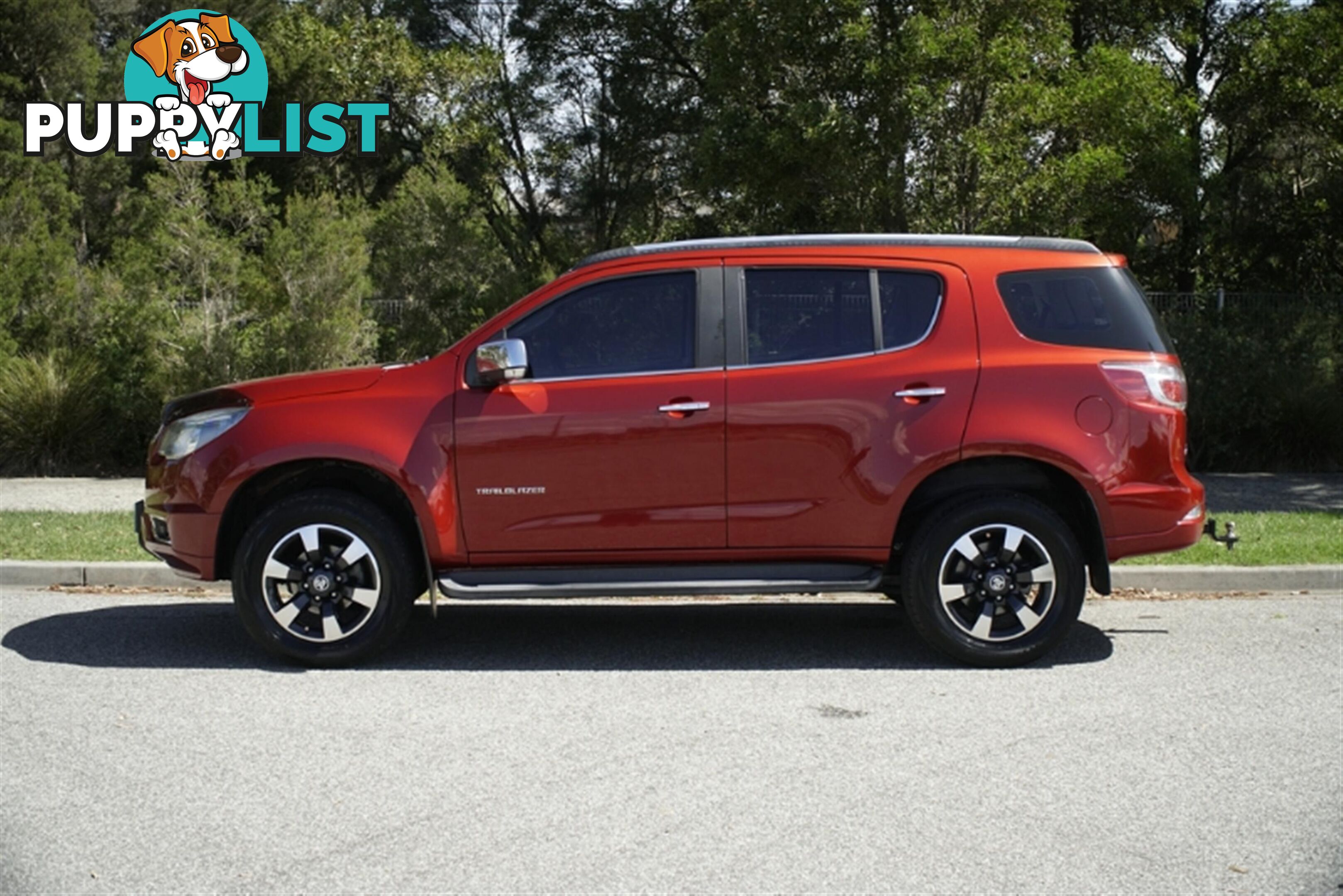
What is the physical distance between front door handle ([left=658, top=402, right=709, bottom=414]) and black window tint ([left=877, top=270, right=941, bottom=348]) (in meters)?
Answer: 0.93

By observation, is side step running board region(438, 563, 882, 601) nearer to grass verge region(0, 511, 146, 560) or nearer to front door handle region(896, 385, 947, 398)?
front door handle region(896, 385, 947, 398)

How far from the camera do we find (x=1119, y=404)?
7156mm

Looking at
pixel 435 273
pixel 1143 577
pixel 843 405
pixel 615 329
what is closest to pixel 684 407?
pixel 615 329

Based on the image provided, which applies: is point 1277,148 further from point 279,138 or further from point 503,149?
point 279,138

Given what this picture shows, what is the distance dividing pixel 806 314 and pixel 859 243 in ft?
1.45

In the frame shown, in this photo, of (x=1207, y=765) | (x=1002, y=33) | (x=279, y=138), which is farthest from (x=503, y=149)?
(x=1207, y=765)

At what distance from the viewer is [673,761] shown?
18.9ft

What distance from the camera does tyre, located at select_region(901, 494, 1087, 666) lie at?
23.5 ft

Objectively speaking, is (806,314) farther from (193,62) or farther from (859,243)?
(193,62)

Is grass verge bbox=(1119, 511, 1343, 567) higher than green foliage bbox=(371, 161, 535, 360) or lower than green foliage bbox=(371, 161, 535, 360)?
lower

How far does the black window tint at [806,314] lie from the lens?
732 cm

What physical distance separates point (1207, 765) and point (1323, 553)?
4871 mm

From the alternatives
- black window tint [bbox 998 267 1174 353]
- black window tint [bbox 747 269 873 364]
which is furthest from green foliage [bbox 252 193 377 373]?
black window tint [bbox 998 267 1174 353]

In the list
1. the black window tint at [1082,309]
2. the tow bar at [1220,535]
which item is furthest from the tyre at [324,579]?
the tow bar at [1220,535]
